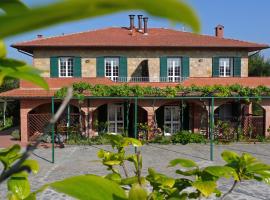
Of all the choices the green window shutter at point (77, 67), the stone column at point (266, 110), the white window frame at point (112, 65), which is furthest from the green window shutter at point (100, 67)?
the stone column at point (266, 110)

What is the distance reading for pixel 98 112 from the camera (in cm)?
2052

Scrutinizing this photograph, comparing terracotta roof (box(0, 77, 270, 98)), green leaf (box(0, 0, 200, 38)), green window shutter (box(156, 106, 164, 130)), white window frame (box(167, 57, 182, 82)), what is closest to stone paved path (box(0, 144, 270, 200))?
green window shutter (box(156, 106, 164, 130))

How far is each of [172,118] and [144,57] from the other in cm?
359

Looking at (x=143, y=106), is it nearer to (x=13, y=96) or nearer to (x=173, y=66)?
(x=173, y=66)

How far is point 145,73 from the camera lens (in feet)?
72.7

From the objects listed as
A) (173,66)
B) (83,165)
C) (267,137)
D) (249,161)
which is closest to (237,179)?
(249,161)

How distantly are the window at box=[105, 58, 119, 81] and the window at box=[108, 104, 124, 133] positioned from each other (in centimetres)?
189

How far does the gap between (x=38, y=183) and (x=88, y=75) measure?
11487mm

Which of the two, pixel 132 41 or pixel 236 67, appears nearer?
pixel 132 41

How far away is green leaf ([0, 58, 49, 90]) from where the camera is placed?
0.55 metres

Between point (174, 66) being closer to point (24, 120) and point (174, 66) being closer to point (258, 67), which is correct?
point (24, 120)

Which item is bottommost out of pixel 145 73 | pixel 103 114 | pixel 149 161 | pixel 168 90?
pixel 149 161

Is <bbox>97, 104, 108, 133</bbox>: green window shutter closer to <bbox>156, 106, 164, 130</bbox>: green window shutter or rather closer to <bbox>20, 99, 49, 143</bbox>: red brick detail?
<bbox>156, 106, 164, 130</bbox>: green window shutter

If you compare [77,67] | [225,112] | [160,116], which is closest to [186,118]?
[160,116]
